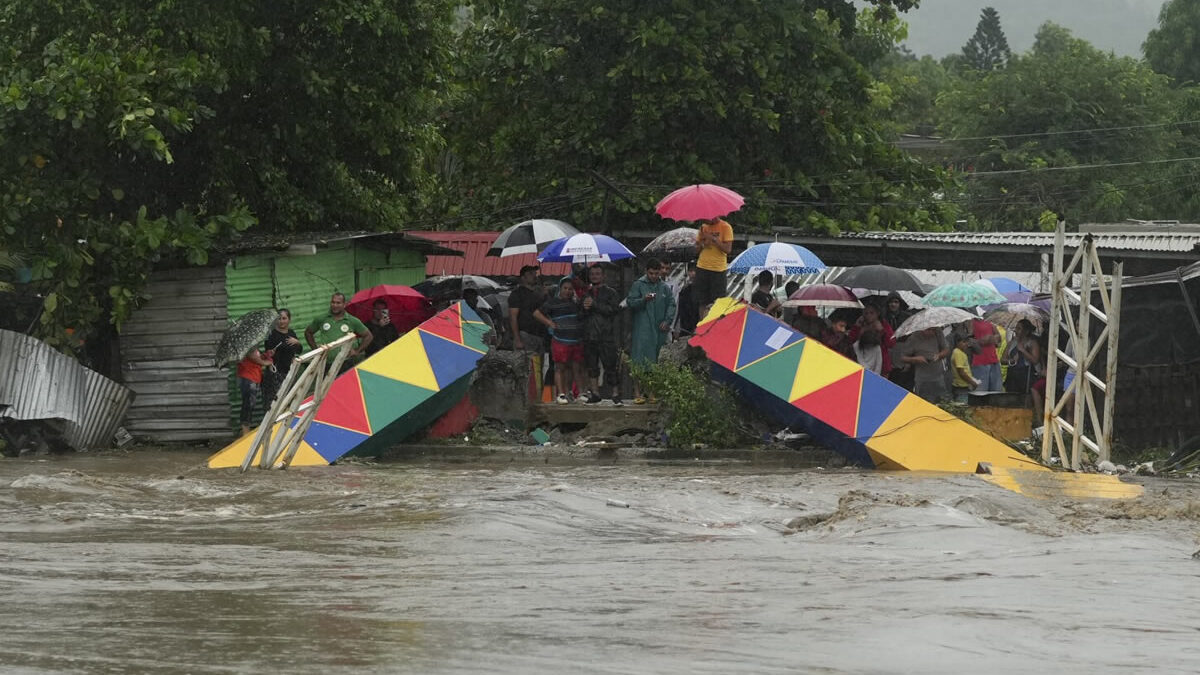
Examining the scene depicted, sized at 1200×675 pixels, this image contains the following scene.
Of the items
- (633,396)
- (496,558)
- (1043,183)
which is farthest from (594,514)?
(1043,183)

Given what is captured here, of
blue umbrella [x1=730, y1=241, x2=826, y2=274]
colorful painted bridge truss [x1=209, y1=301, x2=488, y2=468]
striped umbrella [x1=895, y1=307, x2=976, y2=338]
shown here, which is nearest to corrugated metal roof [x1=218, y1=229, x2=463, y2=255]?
colorful painted bridge truss [x1=209, y1=301, x2=488, y2=468]

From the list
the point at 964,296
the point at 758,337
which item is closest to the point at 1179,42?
the point at 964,296

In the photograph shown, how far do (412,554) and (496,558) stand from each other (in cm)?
A: 53

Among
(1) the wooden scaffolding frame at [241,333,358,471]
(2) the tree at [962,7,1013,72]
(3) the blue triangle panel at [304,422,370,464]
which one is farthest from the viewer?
(2) the tree at [962,7,1013,72]

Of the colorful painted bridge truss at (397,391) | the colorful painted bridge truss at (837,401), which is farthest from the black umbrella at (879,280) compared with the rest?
the colorful painted bridge truss at (397,391)

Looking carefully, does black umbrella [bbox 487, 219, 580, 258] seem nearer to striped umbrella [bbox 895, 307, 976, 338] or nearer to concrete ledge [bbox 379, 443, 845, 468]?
concrete ledge [bbox 379, 443, 845, 468]

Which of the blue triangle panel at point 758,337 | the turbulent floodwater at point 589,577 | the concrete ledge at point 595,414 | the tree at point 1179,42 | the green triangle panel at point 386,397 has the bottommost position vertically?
the turbulent floodwater at point 589,577

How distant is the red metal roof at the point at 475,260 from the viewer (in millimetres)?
28875

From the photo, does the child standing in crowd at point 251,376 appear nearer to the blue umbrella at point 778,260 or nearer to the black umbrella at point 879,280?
the blue umbrella at point 778,260

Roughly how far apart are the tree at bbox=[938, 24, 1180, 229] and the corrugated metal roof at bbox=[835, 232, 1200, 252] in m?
17.9

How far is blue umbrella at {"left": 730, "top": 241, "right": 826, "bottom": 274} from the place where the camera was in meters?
20.0

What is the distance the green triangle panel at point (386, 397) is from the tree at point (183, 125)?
3.04m

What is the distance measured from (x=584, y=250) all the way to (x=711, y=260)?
5.24 ft

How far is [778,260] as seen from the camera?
65.7 ft
